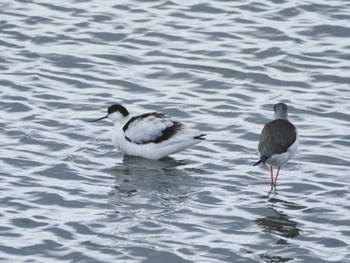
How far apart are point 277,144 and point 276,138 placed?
0.54 feet

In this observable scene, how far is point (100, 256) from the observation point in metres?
13.1

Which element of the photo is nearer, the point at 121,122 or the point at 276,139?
the point at 276,139

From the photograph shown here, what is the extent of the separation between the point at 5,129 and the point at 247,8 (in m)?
7.81

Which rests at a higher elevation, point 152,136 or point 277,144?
point 277,144

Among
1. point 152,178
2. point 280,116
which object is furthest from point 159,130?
point 280,116

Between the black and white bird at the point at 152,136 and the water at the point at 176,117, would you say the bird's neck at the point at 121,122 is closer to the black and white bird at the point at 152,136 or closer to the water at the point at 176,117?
the black and white bird at the point at 152,136

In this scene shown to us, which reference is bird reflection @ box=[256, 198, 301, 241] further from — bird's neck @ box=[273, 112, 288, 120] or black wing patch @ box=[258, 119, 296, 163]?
bird's neck @ box=[273, 112, 288, 120]

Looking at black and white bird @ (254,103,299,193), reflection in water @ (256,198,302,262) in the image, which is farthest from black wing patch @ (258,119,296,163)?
reflection in water @ (256,198,302,262)

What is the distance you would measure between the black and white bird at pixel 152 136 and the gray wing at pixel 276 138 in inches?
54.6

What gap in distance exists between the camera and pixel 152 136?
17.5 meters

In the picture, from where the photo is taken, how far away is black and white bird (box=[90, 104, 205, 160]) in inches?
679

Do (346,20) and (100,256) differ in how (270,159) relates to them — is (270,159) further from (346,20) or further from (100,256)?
(346,20)

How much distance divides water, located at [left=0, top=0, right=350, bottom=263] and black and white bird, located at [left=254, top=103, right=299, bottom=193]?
0.41 metres

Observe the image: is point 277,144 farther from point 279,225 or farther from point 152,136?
point 152,136
